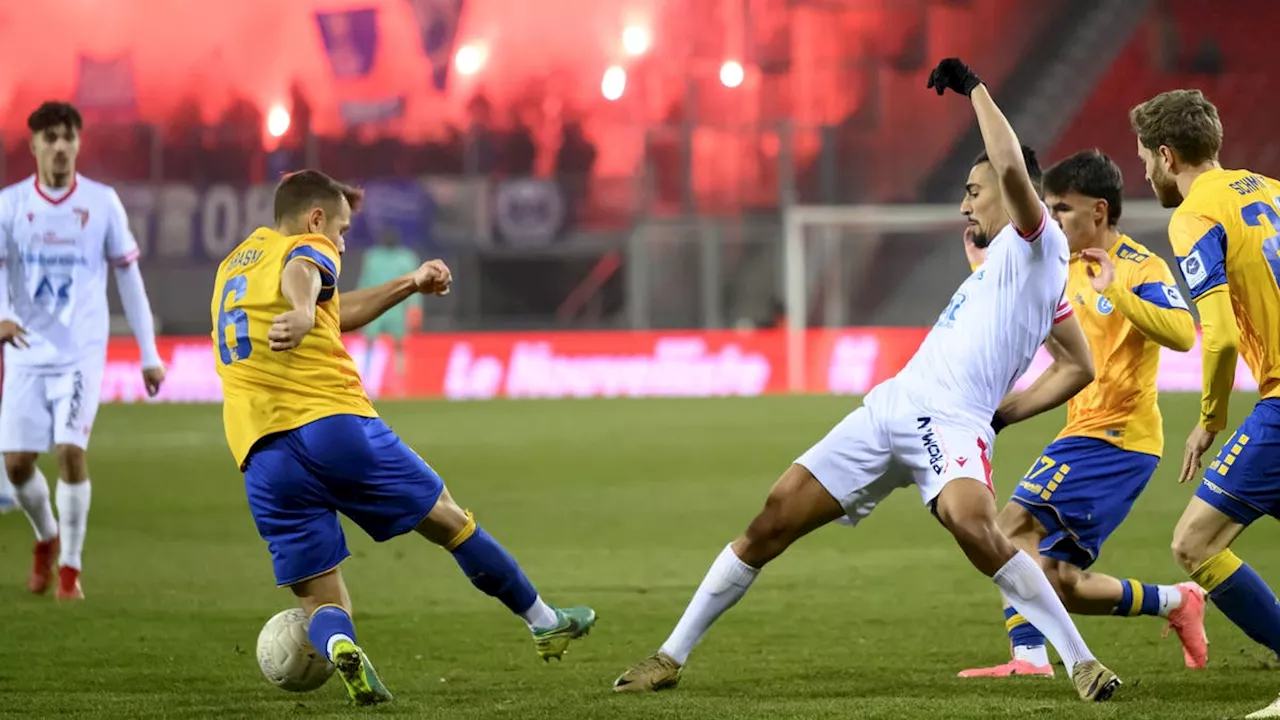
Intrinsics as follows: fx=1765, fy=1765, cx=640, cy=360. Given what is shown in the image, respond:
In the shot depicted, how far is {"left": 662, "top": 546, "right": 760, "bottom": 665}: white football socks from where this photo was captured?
5888mm

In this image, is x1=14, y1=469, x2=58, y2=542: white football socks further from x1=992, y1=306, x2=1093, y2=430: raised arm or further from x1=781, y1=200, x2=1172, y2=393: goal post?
x1=781, y1=200, x2=1172, y2=393: goal post

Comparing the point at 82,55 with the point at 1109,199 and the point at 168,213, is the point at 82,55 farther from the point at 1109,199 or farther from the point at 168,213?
the point at 1109,199

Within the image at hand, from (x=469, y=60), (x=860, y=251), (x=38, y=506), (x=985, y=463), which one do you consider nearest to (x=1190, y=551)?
(x=985, y=463)

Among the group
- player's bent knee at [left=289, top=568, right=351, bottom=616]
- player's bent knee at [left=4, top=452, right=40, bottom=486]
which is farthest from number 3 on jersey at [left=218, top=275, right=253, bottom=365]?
player's bent knee at [left=4, top=452, right=40, bottom=486]

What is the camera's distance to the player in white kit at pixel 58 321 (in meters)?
8.60

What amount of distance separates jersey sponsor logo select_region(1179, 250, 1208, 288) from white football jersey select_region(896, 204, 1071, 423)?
15.6 inches

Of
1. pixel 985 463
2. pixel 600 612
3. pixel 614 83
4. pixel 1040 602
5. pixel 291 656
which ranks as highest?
pixel 614 83

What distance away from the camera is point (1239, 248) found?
17.7 ft

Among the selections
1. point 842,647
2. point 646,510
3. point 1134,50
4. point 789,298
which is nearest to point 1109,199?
point 842,647

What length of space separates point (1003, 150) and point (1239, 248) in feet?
2.68

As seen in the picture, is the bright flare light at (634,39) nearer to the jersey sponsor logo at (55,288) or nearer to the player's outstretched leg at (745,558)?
the jersey sponsor logo at (55,288)

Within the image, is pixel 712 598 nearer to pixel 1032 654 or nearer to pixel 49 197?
pixel 1032 654

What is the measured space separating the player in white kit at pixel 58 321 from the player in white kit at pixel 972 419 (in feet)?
12.7

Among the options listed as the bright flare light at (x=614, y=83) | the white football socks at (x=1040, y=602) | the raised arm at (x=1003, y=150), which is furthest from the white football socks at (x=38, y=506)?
the bright flare light at (x=614, y=83)
